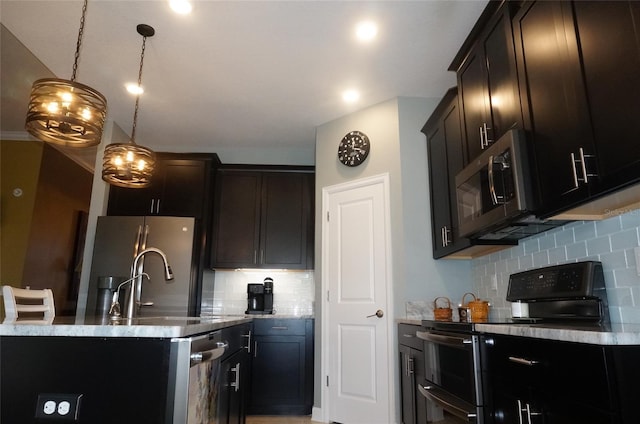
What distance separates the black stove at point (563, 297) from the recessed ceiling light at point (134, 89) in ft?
10.6

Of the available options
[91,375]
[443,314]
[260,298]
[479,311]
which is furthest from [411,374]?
[260,298]

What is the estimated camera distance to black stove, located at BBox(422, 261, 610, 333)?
1.76 m

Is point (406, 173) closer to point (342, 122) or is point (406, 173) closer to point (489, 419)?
point (342, 122)

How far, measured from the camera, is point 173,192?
4438 mm

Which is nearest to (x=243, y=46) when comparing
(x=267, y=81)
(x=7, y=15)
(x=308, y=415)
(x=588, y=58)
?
(x=267, y=81)

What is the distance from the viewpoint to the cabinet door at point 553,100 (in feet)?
5.10

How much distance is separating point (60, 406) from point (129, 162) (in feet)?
5.86

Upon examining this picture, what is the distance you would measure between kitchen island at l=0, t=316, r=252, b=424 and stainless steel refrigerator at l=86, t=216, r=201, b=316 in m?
2.55

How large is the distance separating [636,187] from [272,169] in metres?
3.73

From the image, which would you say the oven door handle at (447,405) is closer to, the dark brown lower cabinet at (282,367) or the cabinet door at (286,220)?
the dark brown lower cabinet at (282,367)


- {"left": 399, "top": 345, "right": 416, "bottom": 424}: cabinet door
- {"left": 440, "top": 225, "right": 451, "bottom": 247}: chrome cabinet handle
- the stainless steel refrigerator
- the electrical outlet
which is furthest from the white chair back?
{"left": 440, "top": 225, "right": 451, "bottom": 247}: chrome cabinet handle

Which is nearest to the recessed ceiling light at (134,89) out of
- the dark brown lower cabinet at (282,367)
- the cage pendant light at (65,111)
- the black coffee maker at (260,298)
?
the cage pendant light at (65,111)

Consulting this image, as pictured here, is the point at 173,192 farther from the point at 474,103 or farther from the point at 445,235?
the point at 474,103

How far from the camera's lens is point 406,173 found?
136 inches
